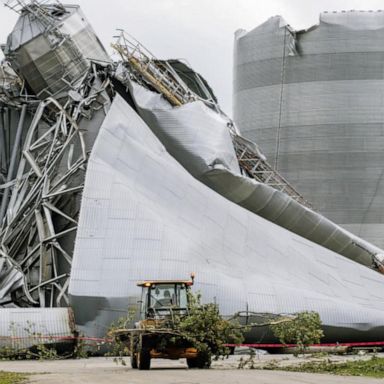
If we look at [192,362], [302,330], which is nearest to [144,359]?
[192,362]

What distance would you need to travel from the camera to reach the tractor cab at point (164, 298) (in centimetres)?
2464

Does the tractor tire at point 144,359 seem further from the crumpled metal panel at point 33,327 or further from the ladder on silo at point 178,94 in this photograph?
the ladder on silo at point 178,94

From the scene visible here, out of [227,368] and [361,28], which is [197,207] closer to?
[227,368]

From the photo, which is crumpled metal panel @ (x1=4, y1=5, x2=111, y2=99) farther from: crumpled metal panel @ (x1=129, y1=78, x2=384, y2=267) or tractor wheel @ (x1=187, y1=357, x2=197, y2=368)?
tractor wheel @ (x1=187, y1=357, x2=197, y2=368)

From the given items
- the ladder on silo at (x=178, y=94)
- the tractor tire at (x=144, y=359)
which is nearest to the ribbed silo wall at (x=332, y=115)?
the ladder on silo at (x=178, y=94)

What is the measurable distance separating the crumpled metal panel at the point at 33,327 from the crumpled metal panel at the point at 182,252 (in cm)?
65

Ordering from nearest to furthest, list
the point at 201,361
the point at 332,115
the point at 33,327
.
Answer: the point at 201,361
the point at 33,327
the point at 332,115

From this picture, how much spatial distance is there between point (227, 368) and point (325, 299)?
11.1m

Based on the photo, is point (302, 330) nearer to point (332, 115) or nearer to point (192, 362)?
point (192, 362)

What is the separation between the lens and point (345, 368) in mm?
21906

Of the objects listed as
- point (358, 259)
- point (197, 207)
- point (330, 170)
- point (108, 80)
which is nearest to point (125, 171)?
point (197, 207)

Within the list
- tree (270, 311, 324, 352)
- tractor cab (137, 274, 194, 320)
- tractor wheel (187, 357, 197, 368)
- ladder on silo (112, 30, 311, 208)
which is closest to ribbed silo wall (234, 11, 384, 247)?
ladder on silo (112, 30, 311, 208)

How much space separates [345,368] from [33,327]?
486 inches

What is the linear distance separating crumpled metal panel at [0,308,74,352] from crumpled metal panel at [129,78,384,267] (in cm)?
1062
